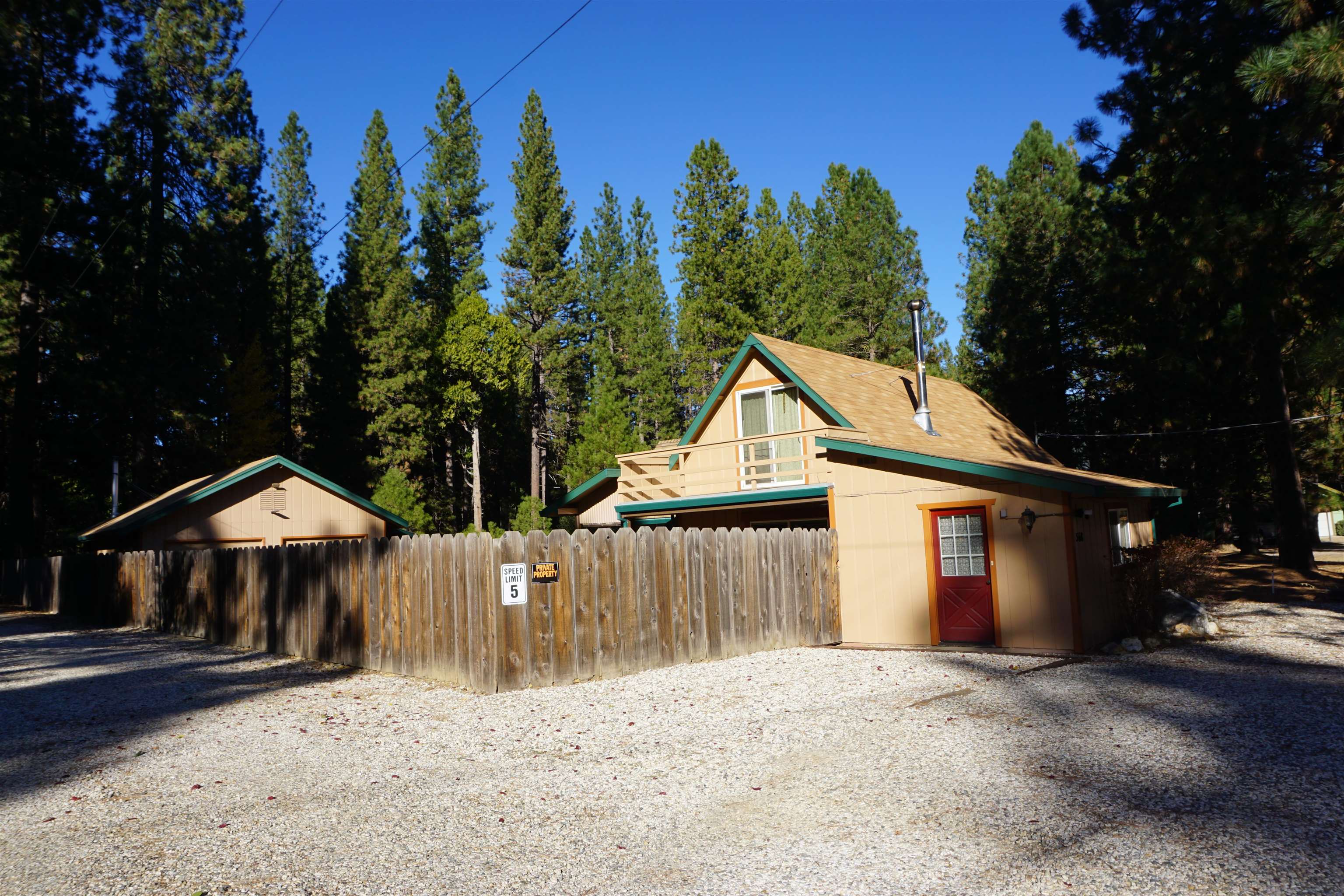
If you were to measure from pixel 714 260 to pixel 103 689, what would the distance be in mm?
33614

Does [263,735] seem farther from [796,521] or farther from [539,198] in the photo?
[539,198]

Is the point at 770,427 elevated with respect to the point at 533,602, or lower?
elevated

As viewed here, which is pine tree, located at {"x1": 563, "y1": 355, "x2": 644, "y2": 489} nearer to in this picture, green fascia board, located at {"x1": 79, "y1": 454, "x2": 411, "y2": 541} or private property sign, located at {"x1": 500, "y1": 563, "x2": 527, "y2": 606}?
green fascia board, located at {"x1": 79, "y1": 454, "x2": 411, "y2": 541}

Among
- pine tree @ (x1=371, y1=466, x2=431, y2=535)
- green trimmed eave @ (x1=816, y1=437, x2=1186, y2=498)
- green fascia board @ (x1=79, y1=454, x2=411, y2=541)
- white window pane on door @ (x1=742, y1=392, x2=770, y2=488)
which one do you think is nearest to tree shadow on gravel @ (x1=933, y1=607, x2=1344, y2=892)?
green trimmed eave @ (x1=816, y1=437, x2=1186, y2=498)

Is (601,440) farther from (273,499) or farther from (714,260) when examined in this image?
(273,499)

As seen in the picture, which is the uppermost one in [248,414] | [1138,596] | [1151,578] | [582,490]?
[248,414]

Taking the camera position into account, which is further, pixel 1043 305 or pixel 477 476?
pixel 477 476

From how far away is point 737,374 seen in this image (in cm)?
2016

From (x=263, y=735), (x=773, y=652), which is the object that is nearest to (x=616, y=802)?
(x=263, y=735)

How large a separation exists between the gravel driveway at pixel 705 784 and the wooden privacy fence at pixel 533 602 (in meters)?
0.53

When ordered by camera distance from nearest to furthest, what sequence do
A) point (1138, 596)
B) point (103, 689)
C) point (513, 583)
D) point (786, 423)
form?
1. point (513, 583)
2. point (103, 689)
3. point (1138, 596)
4. point (786, 423)

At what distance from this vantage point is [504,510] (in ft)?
180

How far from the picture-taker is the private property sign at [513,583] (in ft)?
32.7

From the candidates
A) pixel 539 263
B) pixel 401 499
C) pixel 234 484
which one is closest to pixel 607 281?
pixel 539 263
